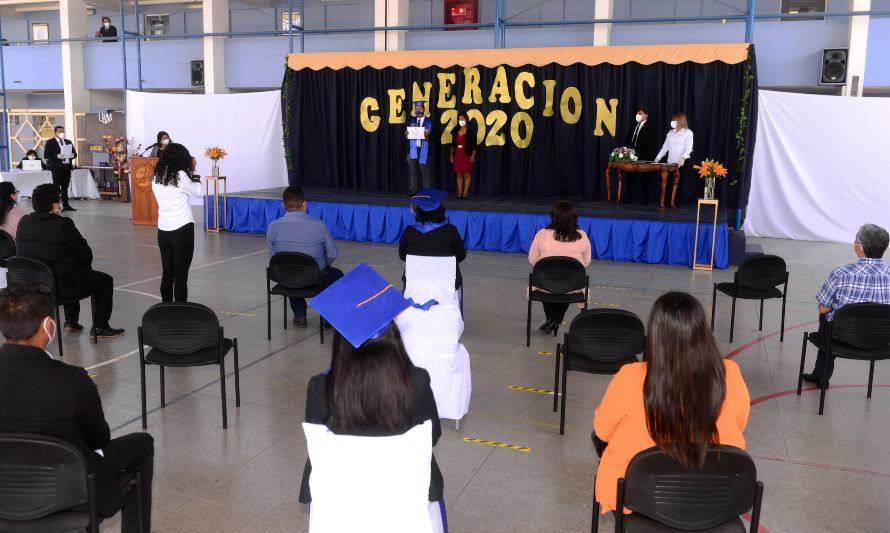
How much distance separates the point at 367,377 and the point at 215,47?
15.4m

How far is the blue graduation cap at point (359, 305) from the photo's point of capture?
2326 millimetres

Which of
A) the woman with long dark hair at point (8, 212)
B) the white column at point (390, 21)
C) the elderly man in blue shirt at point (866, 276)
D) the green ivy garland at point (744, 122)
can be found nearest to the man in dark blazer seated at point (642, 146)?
the green ivy garland at point (744, 122)

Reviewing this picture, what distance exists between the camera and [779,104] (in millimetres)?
11438

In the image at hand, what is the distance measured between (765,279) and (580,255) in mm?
1487

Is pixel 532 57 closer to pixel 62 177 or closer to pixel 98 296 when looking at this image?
pixel 98 296

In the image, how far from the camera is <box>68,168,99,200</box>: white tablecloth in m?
16.3

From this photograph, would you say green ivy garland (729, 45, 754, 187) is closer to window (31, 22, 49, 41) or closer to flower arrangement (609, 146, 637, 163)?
flower arrangement (609, 146, 637, 163)

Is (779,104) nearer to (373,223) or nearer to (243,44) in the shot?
(373,223)

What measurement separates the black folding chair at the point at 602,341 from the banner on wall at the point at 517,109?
768 cm

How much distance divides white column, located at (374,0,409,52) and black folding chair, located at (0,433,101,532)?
1241 centimetres

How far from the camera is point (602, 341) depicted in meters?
4.11

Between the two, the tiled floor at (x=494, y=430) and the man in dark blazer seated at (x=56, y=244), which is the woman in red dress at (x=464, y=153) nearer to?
the tiled floor at (x=494, y=430)

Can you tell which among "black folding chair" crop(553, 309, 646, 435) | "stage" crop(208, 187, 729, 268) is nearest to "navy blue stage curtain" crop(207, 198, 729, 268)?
"stage" crop(208, 187, 729, 268)

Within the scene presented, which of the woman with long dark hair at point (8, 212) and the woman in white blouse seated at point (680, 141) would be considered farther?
the woman in white blouse seated at point (680, 141)
